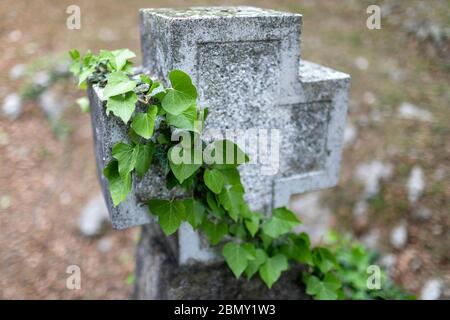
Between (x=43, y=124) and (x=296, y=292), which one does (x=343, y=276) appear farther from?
(x=43, y=124)

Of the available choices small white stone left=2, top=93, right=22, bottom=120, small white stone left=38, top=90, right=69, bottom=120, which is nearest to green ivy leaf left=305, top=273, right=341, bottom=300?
small white stone left=38, top=90, right=69, bottom=120

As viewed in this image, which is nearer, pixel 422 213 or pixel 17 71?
pixel 422 213

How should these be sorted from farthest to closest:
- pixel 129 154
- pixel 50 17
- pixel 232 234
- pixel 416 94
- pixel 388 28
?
pixel 50 17
pixel 388 28
pixel 416 94
pixel 232 234
pixel 129 154

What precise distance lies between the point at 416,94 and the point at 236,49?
8.71 feet

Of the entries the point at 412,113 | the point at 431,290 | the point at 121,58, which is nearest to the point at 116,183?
the point at 121,58

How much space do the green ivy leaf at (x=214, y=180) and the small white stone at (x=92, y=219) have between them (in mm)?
2205

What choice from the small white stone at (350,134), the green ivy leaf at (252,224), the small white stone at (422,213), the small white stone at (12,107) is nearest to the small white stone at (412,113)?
the small white stone at (350,134)

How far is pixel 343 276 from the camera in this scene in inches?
96.8

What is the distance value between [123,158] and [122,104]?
A: 0.60 feet

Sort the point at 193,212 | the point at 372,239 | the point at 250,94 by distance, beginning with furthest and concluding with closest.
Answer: the point at 372,239 → the point at 250,94 → the point at 193,212

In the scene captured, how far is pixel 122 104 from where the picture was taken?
1348 mm

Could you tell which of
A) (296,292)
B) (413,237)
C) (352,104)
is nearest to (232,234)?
(296,292)

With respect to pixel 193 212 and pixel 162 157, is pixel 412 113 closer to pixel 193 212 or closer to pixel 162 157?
pixel 193 212

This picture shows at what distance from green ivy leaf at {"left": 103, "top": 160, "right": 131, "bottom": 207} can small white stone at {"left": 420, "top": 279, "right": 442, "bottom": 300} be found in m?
2.14
